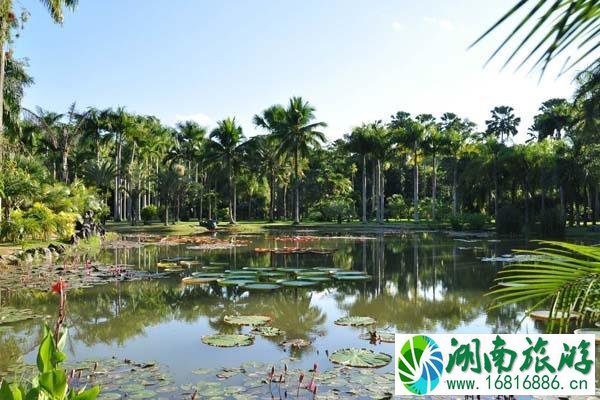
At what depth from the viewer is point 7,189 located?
2000cm

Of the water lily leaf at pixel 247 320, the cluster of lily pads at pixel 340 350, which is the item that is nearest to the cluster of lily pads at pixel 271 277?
the water lily leaf at pixel 247 320

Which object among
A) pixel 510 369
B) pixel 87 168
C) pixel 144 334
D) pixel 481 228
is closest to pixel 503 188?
pixel 481 228

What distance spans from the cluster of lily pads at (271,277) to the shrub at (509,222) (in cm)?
2051

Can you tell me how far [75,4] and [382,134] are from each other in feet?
94.1

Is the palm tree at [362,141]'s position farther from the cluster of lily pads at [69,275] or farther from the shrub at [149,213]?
the cluster of lily pads at [69,275]

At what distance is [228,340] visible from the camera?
7508 millimetres

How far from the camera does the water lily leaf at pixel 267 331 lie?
796cm

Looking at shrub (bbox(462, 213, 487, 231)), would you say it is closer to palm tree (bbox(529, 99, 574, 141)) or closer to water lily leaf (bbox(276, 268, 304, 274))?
palm tree (bbox(529, 99, 574, 141))

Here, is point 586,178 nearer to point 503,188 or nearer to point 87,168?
point 503,188

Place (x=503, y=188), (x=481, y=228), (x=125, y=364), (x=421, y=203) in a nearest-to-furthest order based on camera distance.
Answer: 1. (x=125, y=364)
2. (x=481, y=228)
3. (x=503, y=188)
4. (x=421, y=203)

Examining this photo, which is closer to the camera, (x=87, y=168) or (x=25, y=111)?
(x=25, y=111)

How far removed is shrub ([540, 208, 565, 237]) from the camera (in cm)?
2983

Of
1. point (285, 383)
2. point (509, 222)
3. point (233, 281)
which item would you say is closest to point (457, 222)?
point (509, 222)

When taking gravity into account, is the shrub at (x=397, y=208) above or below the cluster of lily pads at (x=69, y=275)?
above
